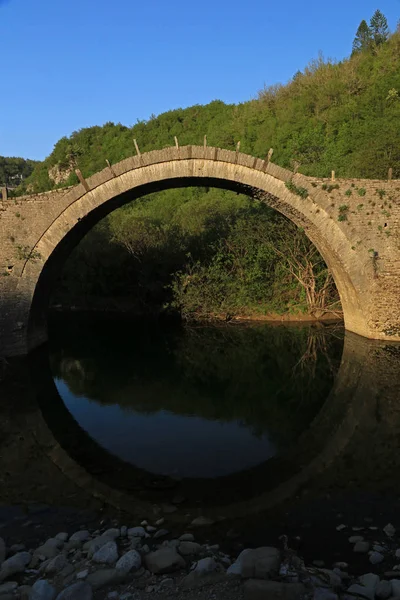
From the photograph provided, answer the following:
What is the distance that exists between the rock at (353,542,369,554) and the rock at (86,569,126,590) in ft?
7.72

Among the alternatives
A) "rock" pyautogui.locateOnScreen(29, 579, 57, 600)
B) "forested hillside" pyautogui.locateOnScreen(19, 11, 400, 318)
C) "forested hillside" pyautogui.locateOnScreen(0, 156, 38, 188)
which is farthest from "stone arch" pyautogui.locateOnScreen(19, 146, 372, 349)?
"forested hillside" pyautogui.locateOnScreen(0, 156, 38, 188)

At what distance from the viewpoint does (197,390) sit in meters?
11.1

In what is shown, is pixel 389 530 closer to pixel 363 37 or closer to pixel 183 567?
pixel 183 567

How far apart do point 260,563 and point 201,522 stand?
4.39ft

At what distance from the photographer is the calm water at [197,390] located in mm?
7625

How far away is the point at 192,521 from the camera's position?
17.5 feet

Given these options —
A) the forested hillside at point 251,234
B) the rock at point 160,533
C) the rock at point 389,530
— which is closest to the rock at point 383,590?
the rock at point 389,530

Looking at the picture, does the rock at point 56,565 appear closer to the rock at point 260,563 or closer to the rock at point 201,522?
the rock at point 201,522

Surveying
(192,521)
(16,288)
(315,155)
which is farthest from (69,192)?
(315,155)

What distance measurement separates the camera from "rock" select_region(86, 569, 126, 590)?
158 inches

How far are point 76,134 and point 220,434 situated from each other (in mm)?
55891

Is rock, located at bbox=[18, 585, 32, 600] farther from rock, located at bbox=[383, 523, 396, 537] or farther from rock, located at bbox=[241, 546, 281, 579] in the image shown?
rock, located at bbox=[383, 523, 396, 537]

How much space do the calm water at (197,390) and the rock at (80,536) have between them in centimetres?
188

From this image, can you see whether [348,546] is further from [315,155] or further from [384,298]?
[315,155]
